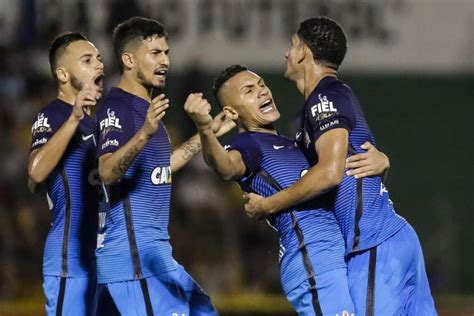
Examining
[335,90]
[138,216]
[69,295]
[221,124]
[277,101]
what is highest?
[335,90]

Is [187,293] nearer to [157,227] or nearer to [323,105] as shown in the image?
[157,227]

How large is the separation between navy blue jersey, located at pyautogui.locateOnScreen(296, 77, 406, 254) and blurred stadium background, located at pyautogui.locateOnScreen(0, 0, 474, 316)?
20.2 ft

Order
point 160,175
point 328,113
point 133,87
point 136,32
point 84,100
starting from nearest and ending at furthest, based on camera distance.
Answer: point 328,113, point 84,100, point 160,175, point 133,87, point 136,32

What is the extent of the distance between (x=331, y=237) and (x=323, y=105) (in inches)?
32.8

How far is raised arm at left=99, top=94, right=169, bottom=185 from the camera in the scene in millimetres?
6934

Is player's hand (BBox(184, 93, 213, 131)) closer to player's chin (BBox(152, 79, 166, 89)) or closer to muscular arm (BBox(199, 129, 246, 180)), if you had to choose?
muscular arm (BBox(199, 129, 246, 180))

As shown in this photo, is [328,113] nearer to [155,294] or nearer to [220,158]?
[220,158]

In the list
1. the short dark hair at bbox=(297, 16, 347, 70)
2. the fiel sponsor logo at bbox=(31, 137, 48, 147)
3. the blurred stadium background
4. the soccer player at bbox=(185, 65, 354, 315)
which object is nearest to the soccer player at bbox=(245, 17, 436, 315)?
the short dark hair at bbox=(297, 16, 347, 70)

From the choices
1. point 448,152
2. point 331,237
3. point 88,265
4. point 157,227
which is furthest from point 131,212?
point 448,152

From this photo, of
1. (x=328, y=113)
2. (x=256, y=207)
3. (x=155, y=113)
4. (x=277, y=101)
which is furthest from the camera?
(x=277, y=101)

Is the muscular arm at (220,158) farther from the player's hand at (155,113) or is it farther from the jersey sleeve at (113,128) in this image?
the jersey sleeve at (113,128)

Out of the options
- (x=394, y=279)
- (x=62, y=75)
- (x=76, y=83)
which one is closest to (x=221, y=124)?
(x=76, y=83)

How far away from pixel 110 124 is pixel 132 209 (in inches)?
22.1

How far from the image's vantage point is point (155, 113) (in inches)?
273
